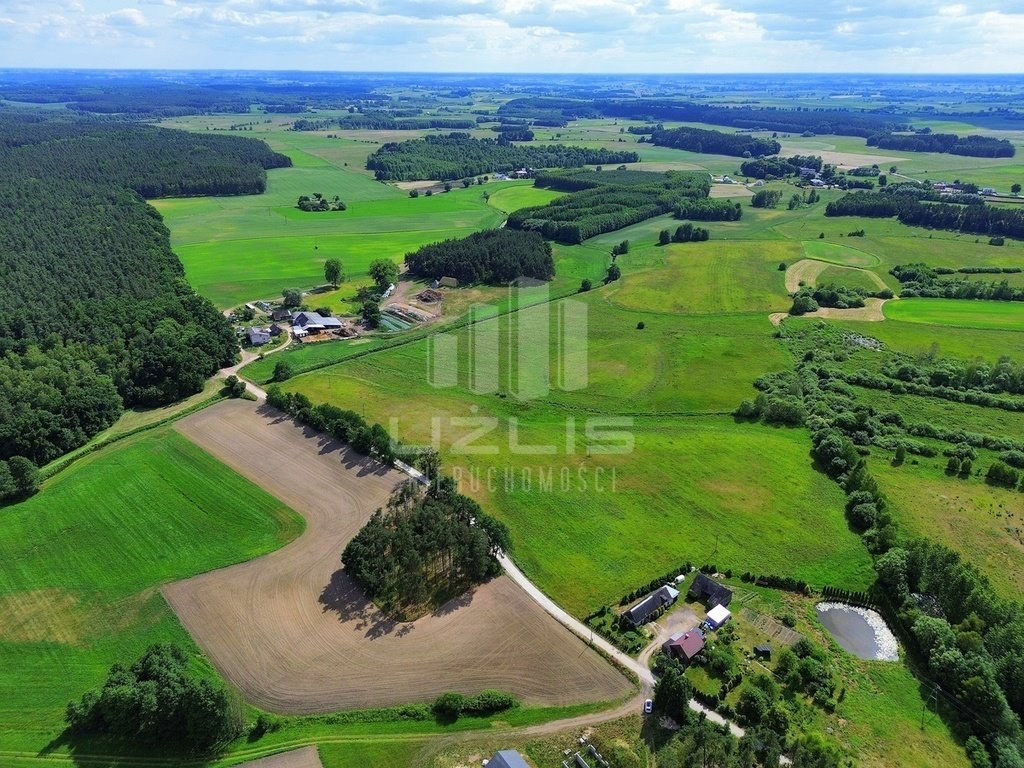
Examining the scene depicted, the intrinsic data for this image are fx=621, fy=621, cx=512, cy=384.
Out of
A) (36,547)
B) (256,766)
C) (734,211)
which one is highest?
(734,211)

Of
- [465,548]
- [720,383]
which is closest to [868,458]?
[720,383]

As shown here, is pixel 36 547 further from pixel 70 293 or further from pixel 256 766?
pixel 70 293

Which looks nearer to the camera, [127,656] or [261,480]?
[127,656]

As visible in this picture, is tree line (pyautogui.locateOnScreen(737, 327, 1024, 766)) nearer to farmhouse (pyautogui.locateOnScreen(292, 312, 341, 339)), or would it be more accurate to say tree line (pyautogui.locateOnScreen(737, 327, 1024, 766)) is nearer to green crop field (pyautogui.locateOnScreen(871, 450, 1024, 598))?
green crop field (pyautogui.locateOnScreen(871, 450, 1024, 598))

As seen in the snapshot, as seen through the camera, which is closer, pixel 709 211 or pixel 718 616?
pixel 718 616

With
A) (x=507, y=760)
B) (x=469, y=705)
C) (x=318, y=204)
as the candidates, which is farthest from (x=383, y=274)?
(x=507, y=760)

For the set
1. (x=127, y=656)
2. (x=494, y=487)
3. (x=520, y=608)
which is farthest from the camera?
(x=494, y=487)

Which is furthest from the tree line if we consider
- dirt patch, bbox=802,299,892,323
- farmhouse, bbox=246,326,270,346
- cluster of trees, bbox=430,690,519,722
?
farmhouse, bbox=246,326,270,346

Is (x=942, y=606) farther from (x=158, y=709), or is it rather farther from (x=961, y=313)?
(x=961, y=313)
